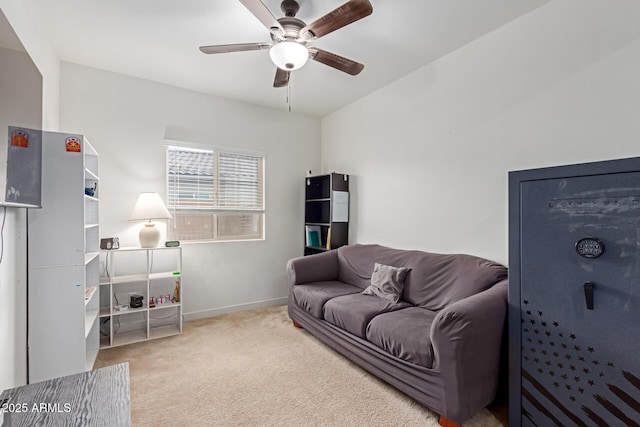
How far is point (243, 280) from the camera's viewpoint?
13.0ft

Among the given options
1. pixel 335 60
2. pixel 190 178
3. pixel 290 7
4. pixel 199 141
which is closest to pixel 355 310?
pixel 335 60

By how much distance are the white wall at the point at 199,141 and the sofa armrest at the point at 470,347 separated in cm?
274

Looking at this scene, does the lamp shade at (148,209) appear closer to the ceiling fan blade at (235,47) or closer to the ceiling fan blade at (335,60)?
the ceiling fan blade at (235,47)

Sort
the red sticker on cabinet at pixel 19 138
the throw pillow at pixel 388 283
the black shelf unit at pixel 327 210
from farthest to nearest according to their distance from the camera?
the black shelf unit at pixel 327 210 → the throw pillow at pixel 388 283 → the red sticker on cabinet at pixel 19 138

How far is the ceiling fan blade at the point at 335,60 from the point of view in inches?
88.4

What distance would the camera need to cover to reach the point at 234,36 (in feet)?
8.39

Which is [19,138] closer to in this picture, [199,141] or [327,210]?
[199,141]

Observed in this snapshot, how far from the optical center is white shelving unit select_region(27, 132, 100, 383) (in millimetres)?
2078

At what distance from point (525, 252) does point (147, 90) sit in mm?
3791

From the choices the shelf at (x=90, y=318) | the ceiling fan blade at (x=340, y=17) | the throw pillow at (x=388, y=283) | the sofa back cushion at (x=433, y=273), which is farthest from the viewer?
the throw pillow at (x=388, y=283)

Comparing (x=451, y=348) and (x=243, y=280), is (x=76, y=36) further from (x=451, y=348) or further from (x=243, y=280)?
(x=451, y=348)

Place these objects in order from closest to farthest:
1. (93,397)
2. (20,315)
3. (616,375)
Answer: (93,397) → (616,375) → (20,315)

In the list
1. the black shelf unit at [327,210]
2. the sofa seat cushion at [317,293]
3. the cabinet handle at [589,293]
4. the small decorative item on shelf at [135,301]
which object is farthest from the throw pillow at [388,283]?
the small decorative item on shelf at [135,301]

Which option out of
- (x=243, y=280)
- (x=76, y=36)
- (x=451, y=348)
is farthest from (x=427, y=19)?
(x=243, y=280)
